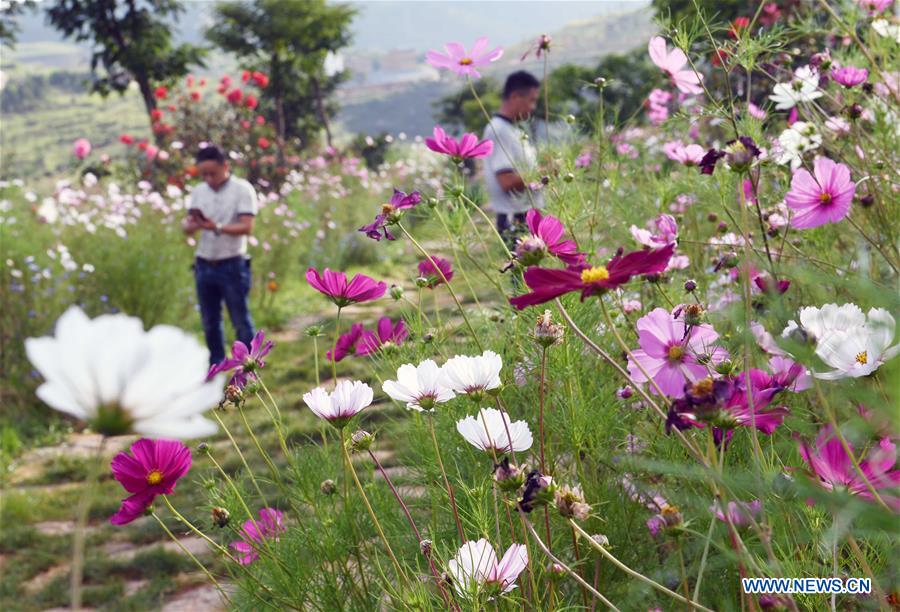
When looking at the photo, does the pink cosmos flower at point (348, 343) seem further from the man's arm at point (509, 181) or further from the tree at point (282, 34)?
the tree at point (282, 34)

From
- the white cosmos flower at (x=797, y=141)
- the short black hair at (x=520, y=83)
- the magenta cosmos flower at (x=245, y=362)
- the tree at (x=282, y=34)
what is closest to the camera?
the magenta cosmos flower at (x=245, y=362)

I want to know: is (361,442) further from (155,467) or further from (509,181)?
(509,181)

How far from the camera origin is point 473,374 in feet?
2.96

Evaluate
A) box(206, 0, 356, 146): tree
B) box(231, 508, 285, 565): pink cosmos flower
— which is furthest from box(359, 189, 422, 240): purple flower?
box(206, 0, 356, 146): tree

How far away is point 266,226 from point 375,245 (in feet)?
4.42

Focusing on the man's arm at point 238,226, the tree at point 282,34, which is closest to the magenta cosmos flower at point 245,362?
the man's arm at point 238,226

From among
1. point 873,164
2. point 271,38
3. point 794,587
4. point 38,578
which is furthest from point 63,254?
point 271,38

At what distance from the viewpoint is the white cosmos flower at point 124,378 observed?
382 mm

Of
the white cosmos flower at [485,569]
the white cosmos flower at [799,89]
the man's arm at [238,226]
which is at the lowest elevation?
the man's arm at [238,226]

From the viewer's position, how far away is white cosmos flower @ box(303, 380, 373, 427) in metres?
0.90

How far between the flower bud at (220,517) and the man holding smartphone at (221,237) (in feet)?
10.5

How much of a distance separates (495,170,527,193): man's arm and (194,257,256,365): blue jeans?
1.76 meters

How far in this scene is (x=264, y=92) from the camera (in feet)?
69.8

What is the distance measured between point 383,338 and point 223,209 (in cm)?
324
